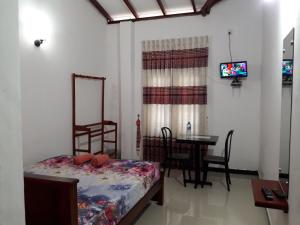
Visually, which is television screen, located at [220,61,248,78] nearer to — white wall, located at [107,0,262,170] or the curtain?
white wall, located at [107,0,262,170]

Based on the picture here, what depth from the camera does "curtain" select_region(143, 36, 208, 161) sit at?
4.80m

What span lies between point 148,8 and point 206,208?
12.6ft

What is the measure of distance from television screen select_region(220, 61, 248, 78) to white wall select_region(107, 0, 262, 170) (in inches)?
6.6

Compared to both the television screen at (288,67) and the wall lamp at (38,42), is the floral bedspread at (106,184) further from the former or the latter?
the television screen at (288,67)

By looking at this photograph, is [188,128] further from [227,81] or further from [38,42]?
[38,42]

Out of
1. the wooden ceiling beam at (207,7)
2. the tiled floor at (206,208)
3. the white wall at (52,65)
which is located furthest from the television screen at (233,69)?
the white wall at (52,65)

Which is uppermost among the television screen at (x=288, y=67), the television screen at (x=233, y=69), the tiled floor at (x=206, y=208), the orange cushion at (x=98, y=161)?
the television screen at (x=233, y=69)

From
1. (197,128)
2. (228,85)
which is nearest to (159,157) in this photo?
(197,128)

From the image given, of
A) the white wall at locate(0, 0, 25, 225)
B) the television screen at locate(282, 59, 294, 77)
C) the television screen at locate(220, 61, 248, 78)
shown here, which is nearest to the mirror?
the television screen at locate(282, 59, 294, 77)

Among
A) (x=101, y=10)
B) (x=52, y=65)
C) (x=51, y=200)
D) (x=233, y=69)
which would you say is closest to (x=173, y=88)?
(x=233, y=69)

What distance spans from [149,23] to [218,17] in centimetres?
140

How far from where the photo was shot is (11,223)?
0.84m

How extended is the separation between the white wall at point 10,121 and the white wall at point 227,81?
429 cm

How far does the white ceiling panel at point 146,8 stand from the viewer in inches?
187
